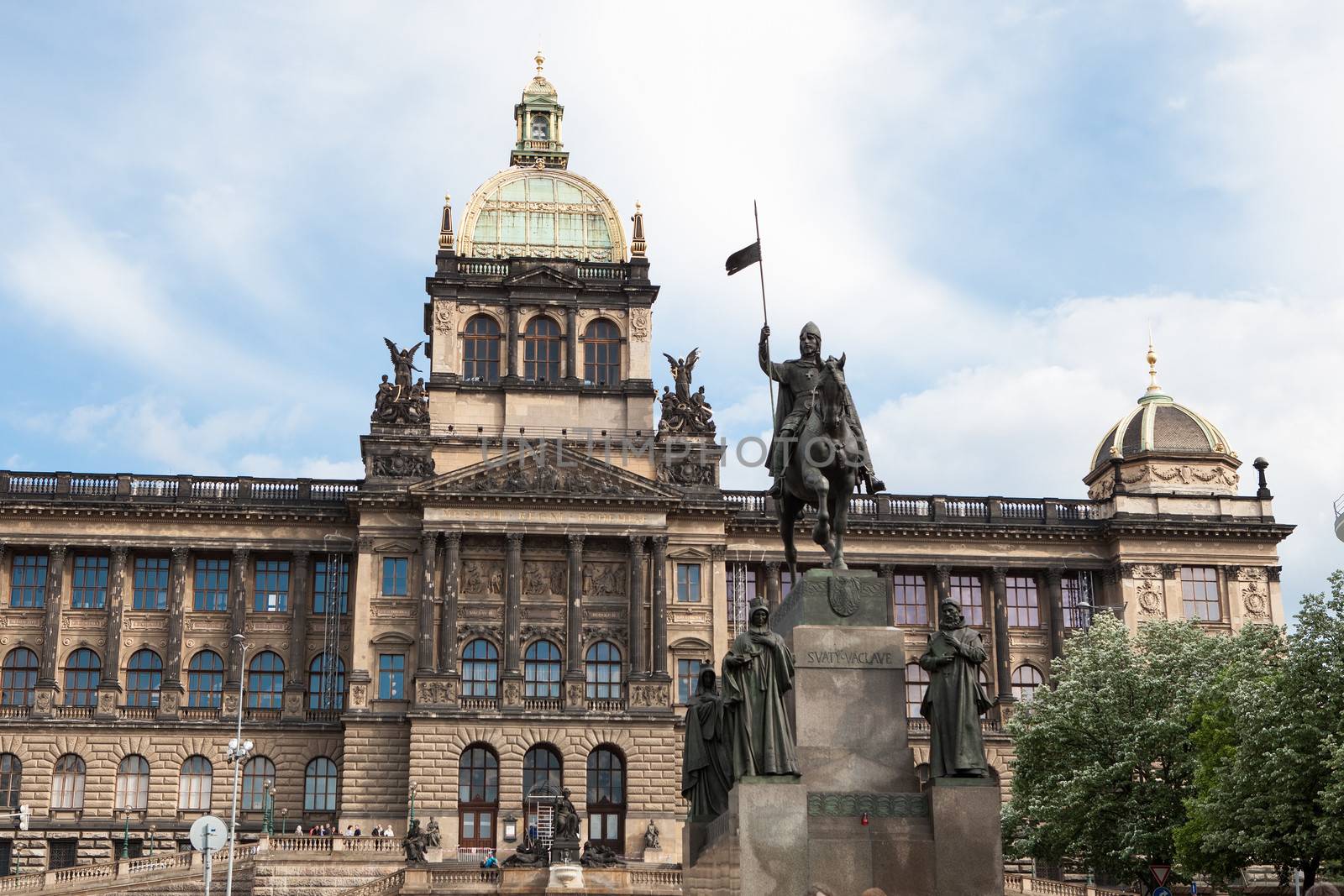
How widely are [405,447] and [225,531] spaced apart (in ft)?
28.7

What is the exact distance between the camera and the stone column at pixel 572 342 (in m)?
79.2

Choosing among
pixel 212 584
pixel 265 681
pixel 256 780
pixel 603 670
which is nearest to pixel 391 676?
pixel 265 681

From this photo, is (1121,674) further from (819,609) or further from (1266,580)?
(819,609)

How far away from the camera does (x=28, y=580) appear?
74625mm

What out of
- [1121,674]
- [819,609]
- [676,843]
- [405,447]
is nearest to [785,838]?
[819,609]

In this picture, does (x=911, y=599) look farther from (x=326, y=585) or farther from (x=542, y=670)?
(x=326, y=585)

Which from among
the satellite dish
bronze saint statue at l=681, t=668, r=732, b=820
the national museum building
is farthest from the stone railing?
bronze saint statue at l=681, t=668, r=732, b=820

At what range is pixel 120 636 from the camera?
2901 inches

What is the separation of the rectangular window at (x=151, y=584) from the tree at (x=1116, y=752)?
123 feet

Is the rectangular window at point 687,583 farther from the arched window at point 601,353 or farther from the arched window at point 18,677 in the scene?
the arched window at point 18,677

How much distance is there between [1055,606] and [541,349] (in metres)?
26.4

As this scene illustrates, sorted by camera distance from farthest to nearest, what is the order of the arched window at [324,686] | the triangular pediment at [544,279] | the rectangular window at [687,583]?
the triangular pediment at [544,279] → the rectangular window at [687,583] → the arched window at [324,686]

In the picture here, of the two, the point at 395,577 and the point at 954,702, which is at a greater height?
the point at 395,577

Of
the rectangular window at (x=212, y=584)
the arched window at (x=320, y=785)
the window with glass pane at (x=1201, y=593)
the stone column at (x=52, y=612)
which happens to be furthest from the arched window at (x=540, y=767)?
the window with glass pane at (x=1201, y=593)
